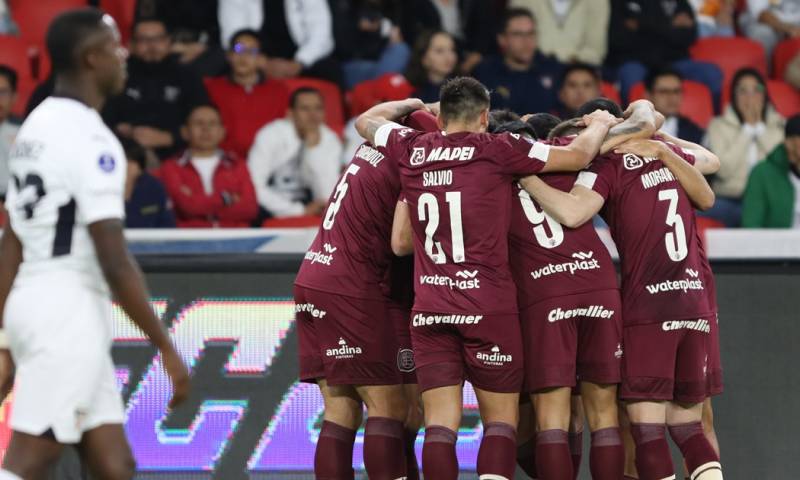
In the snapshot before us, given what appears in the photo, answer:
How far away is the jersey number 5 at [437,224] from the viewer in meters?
6.22

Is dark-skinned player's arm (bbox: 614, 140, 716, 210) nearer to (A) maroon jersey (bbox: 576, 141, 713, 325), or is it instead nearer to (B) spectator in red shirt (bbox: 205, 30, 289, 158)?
(A) maroon jersey (bbox: 576, 141, 713, 325)

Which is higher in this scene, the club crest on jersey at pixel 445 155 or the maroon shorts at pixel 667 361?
the club crest on jersey at pixel 445 155

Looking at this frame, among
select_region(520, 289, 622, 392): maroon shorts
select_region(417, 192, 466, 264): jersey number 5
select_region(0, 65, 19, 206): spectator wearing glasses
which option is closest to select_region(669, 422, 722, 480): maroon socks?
select_region(520, 289, 622, 392): maroon shorts

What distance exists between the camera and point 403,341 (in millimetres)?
6758

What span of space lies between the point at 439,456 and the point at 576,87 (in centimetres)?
587

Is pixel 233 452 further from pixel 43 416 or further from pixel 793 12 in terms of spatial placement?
pixel 793 12

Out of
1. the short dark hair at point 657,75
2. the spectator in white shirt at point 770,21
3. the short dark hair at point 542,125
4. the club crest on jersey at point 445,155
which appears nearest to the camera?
the club crest on jersey at point 445,155

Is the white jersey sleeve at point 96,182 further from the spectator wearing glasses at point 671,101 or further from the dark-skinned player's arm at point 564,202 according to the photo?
the spectator wearing glasses at point 671,101

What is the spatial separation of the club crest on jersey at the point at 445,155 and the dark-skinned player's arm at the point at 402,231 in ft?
0.79

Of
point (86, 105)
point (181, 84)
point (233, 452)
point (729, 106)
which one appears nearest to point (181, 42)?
point (181, 84)

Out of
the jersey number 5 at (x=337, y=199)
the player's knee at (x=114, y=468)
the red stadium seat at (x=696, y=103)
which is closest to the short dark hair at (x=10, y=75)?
the red stadium seat at (x=696, y=103)

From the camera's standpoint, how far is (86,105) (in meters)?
4.97

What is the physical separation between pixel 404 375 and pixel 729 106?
5.93 meters

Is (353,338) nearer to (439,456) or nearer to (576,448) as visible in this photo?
(439,456)
